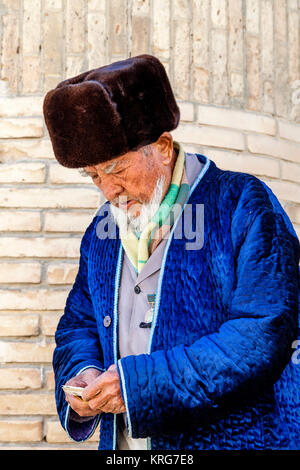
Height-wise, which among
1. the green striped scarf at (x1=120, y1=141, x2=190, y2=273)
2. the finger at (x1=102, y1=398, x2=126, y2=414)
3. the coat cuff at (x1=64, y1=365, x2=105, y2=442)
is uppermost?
the green striped scarf at (x1=120, y1=141, x2=190, y2=273)

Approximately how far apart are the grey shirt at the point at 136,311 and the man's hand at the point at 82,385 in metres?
0.12

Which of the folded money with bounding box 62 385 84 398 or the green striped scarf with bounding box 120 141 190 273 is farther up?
the green striped scarf with bounding box 120 141 190 273

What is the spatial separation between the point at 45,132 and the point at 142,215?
117 centimetres

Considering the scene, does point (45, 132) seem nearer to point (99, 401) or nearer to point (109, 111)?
point (109, 111)

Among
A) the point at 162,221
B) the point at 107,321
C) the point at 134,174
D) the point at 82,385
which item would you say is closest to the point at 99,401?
the point at 82,385

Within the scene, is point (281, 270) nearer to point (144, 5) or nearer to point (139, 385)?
point (139, 385)

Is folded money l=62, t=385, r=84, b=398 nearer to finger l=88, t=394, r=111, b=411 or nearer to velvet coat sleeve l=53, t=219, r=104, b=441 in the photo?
finger l=88, t=394, r=111, b=411

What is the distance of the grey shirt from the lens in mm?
2232

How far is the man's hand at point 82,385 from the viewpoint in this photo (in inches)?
82.8

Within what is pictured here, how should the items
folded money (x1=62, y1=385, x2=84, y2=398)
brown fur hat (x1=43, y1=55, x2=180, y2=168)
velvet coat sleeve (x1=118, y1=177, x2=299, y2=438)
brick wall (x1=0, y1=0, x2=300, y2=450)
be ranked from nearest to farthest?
1. velvet coat sleeve (x1=118, y1=177, x2=299, y2=438)
2. folded money (x1=62, y1=385, x2=84, y2=398)
3. brown fur hat (x1=43, y1=55, x2=180, y2=168)
4. brick wall (x1=0, y1=0, x2=300, y2=450)

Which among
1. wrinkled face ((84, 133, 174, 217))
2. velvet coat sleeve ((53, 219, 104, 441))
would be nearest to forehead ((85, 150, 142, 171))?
wrinkled face ((84, 133, 174, 217))

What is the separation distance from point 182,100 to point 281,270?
5.30ft

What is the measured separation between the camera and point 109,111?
220 cm

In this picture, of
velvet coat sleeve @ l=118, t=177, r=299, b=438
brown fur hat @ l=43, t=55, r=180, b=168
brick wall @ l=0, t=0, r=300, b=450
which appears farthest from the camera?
brick wall @ l=0, t=0, r=300, b=450
